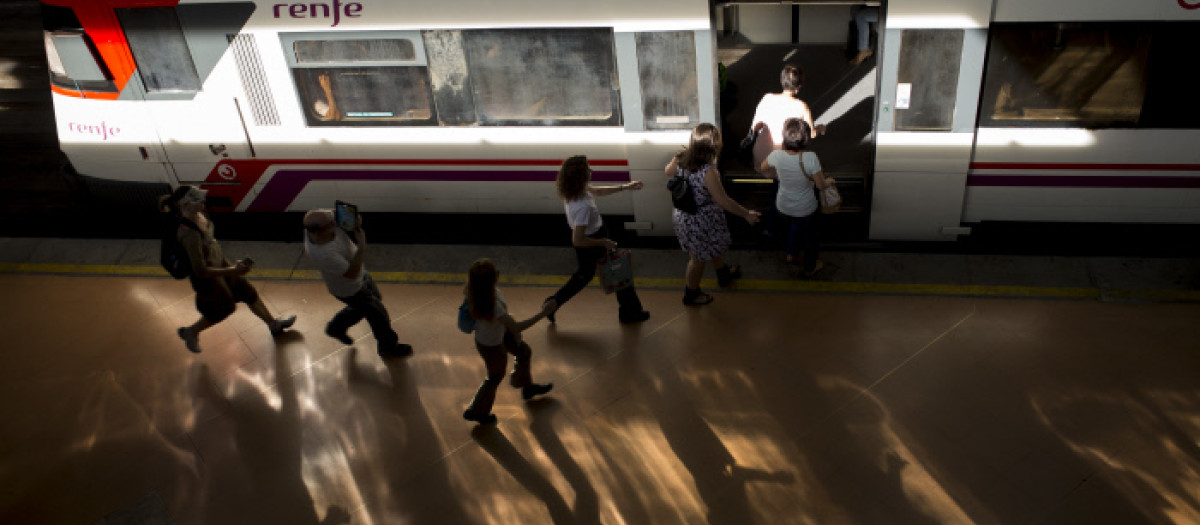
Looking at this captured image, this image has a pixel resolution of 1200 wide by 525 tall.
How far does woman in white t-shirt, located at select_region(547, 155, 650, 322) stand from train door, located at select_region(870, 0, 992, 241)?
1.98 metres

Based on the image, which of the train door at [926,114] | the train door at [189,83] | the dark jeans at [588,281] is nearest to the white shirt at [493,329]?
the dark jeans at [588,281]

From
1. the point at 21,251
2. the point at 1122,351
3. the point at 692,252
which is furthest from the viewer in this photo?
the point at 21,251

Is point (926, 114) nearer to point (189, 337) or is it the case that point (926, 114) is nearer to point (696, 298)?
point (696, 298)

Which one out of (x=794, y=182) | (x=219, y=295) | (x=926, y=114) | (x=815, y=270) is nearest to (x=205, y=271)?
(x=219, y=295)

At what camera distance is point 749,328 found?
6543mm

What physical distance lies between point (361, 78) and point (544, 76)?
1522 millimetres

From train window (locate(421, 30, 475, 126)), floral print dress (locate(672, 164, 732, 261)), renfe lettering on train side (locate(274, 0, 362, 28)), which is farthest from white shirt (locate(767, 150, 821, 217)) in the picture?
renfe lettering on train side (locate(274, 0, 362, 28))

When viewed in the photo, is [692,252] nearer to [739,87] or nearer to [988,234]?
[988,234]

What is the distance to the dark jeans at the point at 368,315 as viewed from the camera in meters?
6.11

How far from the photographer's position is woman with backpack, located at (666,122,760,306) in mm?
5902

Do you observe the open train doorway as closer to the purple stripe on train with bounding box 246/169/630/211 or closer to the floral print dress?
the floral print dress

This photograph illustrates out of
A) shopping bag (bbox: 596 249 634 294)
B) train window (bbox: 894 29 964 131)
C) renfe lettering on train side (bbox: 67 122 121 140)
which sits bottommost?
shopping bag (bbox: 596 249 634 294)

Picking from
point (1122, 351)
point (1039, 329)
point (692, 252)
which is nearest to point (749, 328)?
point (692, 252)

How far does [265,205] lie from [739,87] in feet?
17.4
